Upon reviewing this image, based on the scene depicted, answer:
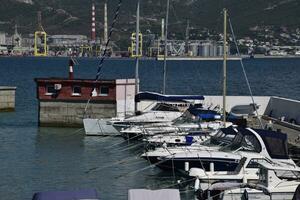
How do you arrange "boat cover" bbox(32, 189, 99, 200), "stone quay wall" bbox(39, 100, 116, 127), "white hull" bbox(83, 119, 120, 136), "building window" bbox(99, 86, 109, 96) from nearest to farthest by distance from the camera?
"boat cover" bbox(32, 189, 99, 200)
"white hull" bbox(83, 119, 120, 136)
"stone quay wall" bbox(39, 100, 116, 127)
"building window" bbox(99, 86, 109, 96)

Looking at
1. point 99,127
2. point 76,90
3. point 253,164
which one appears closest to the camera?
point 253,164

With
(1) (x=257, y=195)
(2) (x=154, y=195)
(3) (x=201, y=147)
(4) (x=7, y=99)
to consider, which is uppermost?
(2) (x=154, y=195)

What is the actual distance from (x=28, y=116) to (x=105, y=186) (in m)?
31.6

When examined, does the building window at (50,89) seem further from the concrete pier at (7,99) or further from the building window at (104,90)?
the concrete pier at (7,99)

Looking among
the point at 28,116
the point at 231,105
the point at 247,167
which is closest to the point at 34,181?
the point at 247,167

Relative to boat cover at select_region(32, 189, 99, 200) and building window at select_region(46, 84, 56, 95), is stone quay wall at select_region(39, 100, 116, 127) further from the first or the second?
boat cover at select_region(32, 189, 99, 200)

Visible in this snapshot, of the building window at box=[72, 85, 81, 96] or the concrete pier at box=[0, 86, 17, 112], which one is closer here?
A: the building window at box=[72, 85, 81, 96]

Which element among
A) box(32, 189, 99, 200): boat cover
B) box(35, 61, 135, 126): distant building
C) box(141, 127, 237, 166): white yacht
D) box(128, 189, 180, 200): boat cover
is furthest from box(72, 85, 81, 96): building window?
box(128, 189, 180, 200): boat cover

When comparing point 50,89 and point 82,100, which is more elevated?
point 50,89

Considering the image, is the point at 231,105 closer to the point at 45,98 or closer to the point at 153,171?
the point at 45,98

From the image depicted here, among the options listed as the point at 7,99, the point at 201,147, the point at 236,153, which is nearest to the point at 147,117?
the point at 201,147

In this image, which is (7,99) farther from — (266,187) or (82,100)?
(266,187)

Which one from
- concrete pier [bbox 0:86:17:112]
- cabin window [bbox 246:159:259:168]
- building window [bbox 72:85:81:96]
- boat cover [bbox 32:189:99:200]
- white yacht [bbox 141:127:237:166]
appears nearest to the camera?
boat cover [bbox 32:189:99:200]

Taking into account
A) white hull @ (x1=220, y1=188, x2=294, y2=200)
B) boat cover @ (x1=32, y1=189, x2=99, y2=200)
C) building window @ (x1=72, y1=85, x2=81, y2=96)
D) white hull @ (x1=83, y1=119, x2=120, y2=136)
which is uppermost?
building window @ (x1=72, y1=85, x2=81, y2=96)
